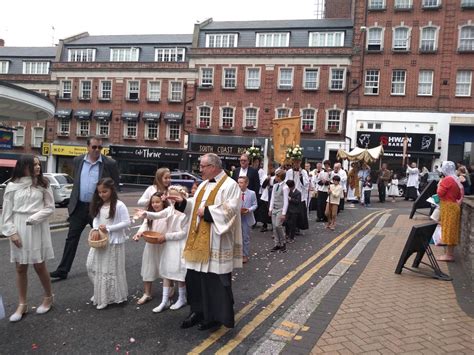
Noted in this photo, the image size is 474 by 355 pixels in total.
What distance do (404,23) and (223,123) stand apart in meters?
15.1

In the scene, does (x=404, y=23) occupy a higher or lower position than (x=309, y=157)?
higher

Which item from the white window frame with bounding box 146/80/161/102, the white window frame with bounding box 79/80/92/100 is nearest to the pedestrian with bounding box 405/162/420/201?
the white window frame with bounding box 146/80/161/102

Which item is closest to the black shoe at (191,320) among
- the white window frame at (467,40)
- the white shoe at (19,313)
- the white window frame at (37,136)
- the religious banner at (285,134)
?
the white shoe at (19,313)

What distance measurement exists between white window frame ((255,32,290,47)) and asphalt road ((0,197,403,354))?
90.3ft

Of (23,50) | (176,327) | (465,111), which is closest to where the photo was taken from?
(176,327)

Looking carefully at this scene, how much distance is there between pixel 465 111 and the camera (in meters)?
28.1

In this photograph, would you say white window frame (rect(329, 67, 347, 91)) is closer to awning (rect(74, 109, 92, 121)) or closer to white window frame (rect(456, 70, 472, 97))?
white window frame (rect(456, 70, 472, 97))

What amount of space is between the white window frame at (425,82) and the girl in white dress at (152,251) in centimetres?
2814

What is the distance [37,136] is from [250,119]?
786 inches

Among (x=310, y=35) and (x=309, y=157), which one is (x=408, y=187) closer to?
(x=309, y=157)

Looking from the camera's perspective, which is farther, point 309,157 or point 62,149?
point 62,149

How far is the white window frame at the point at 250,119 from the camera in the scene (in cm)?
3219

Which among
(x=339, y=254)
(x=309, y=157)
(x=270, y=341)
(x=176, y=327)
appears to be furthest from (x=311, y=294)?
(x=309, y=157)

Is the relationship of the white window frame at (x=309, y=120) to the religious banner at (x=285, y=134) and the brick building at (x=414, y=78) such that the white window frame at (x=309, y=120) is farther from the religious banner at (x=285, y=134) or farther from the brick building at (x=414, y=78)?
the religious banner at (x=285, y=134)
